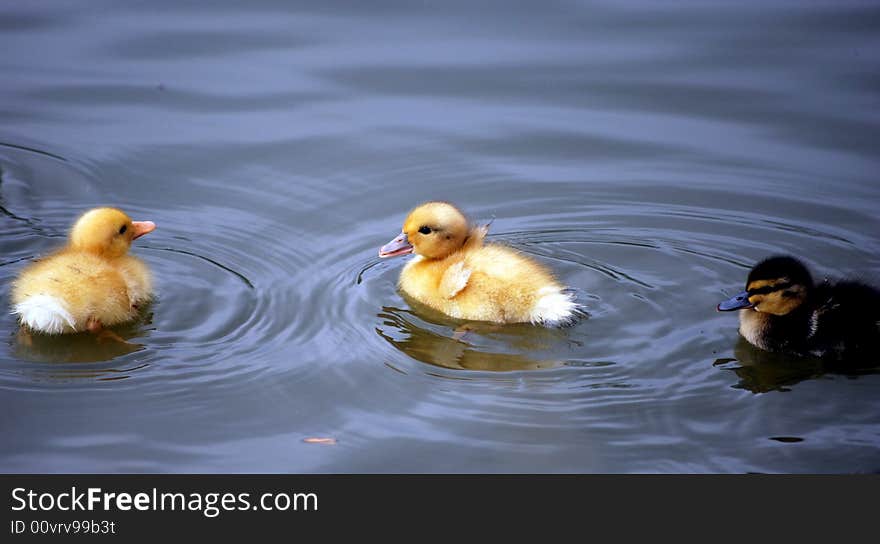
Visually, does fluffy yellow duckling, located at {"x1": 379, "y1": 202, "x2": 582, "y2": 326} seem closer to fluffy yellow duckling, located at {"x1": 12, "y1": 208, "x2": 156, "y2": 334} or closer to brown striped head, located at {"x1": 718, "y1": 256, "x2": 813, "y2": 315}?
brown striped head, located at {"x1": 718, "y1": 256, "x2": 813, "y2": 315}

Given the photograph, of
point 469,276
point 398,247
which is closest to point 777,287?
point 469,276

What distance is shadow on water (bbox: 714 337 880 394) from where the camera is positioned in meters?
5.48

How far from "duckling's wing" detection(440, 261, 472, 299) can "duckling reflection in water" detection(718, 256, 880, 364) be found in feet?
4.19

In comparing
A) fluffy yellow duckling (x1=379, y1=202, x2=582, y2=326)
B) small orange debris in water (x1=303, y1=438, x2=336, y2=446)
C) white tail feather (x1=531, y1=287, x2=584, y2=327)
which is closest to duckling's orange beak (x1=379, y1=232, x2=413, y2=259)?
fluffy yellow duckling (x1=379, y1=202, x2=582, y2=326)

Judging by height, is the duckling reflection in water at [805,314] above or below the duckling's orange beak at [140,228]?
below

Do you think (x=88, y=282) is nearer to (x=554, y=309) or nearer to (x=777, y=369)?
(x=554, y=309)

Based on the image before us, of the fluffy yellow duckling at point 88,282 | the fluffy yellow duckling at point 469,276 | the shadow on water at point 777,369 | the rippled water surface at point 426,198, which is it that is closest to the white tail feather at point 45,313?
the fluffy yellow duckling at point 88,282

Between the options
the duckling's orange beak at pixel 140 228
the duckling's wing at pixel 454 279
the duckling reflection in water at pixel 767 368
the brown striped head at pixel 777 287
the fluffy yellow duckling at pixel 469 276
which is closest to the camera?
the duckling reflection in water at pixel 767 368

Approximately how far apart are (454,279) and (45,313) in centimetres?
200

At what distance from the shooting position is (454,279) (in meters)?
6.15

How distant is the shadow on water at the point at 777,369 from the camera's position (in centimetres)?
548

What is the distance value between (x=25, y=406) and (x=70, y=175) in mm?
2752

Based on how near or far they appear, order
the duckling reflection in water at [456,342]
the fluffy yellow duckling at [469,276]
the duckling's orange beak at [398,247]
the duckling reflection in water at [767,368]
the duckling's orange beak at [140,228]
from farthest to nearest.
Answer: the duckling's orange beak at [398,247] → the duckling's orange beak at [140,228] → the fluffy yellow duckling at [469,276] → the duckling reflection in water at [456,342] → the duckling reflection in water at [767,368]

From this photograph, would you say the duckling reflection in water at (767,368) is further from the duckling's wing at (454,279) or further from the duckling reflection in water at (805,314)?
the duckling's wing at (454,279)
